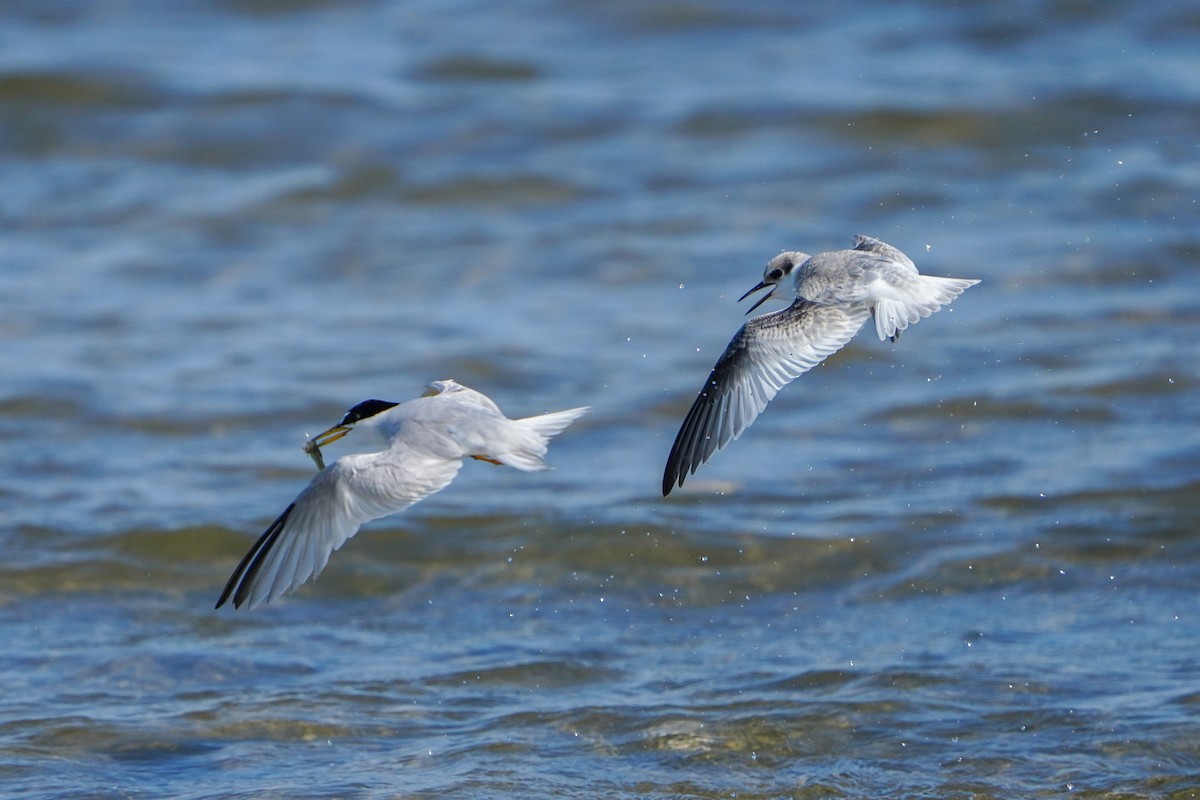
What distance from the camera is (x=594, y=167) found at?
1212 centimetres

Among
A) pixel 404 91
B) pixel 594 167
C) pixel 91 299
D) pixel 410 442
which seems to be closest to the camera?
pixel 410 442

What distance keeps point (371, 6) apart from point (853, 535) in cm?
985

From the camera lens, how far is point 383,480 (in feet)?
14.4

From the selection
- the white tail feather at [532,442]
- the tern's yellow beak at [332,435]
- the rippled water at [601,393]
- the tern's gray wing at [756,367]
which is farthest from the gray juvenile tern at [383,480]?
the rippled water at [601,393]

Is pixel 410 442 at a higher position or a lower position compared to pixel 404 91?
lower

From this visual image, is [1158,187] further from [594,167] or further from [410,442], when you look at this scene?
[410,442]

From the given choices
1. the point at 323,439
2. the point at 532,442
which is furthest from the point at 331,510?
the point at 532,442

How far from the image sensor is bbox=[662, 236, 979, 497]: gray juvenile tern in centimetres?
492

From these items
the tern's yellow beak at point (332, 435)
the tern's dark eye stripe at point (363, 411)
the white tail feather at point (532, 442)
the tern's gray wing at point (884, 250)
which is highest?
the tern's gray wing at point (884, 250)

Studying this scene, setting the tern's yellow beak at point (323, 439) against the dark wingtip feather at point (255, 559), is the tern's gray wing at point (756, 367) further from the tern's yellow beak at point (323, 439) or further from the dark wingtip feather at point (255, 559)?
the dark wingtip feather at point (255, 559)

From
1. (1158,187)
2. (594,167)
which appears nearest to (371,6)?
(594,167)

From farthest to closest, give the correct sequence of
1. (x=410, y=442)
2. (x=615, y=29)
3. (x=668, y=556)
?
(x=615, y=29) → (x=668, y=556) → (x=410, y=442)

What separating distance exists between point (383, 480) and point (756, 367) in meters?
1.32

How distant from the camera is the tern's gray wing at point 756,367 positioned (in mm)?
5012
